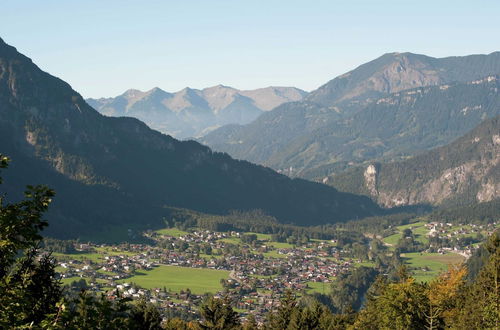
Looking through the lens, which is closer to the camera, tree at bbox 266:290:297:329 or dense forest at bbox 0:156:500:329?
dense forest at bbox 0:156:500:329

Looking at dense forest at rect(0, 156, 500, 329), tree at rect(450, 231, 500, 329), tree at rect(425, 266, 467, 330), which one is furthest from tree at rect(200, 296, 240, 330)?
tree at rect(450, 231, 500, 329)

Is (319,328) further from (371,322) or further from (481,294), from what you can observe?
(481,294)

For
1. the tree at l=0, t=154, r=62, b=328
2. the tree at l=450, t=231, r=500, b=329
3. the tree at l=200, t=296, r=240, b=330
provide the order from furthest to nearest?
1. the tree at l=200, t=296, r=240, b=330
2. the tree at l=450, t=231, r=500, b=329
3. the tree at l=0, t=154, r=62, b=328

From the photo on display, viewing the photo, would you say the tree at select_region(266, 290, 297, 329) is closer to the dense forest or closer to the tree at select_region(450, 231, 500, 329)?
Answer: the dense forest

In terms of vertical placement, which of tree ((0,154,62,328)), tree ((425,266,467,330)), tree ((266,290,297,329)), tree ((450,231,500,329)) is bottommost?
tree ((266,290,297,329))

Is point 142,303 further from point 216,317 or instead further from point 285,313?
point 285,313

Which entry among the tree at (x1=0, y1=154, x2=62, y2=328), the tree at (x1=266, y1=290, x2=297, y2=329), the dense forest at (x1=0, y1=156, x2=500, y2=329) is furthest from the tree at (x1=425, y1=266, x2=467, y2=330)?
the tree at (x1=0, y1=154, x2=62, y2=328)

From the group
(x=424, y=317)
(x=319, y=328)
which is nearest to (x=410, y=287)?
(x=424, y=317)

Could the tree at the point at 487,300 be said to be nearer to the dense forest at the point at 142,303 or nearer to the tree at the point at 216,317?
the dense forest at the point at 142,303

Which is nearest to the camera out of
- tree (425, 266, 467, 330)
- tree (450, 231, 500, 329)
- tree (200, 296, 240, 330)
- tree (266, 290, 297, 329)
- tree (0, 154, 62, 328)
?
tree (0, 154, 62, 328)

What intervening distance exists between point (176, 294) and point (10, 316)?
178 meters

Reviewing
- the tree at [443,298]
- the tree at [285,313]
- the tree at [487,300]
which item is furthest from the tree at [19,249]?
the tree at [285,313]

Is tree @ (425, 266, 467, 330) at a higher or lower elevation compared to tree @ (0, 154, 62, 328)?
lower

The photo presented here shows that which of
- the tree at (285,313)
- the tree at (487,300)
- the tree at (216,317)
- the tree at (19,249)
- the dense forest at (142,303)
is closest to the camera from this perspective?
the tree at (19,249)
